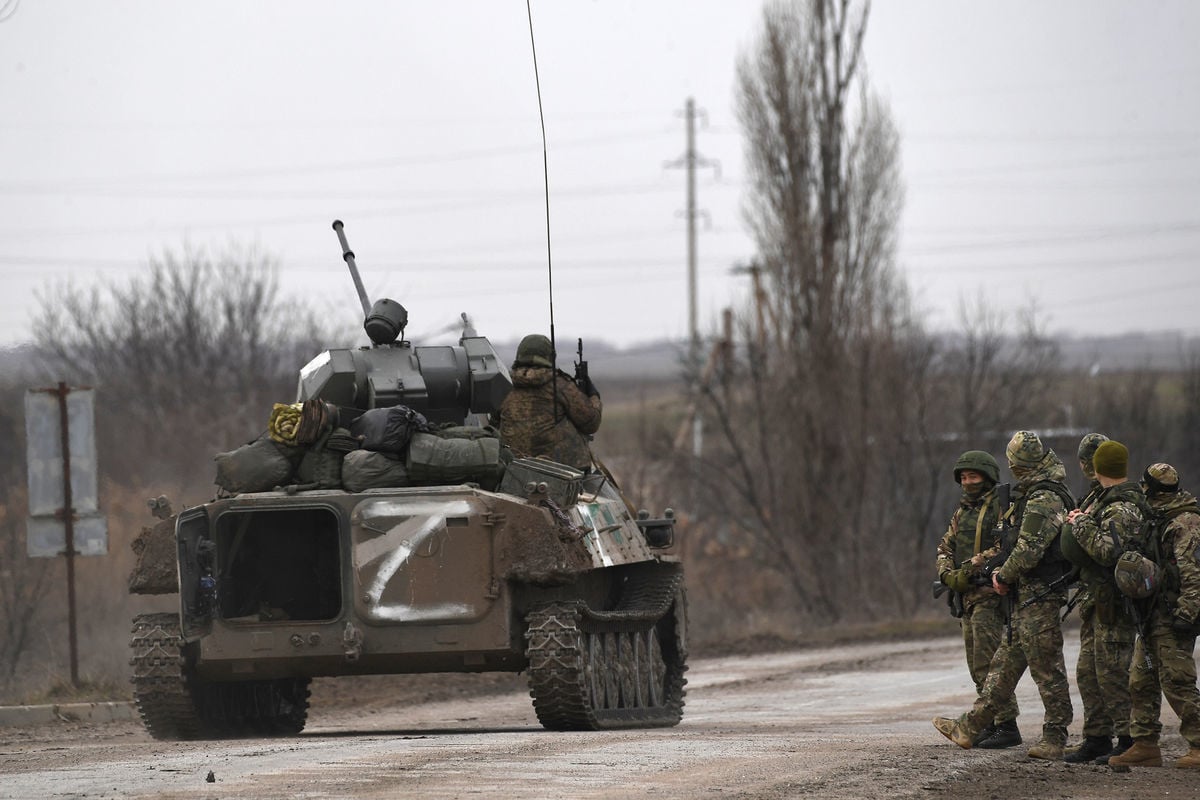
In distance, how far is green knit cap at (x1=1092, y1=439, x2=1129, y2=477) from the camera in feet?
35.9

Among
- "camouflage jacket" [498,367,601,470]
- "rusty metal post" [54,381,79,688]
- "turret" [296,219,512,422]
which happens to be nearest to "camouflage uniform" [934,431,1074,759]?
"camouflage jacket" [498,367,601,470]

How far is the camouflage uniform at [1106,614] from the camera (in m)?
10.7

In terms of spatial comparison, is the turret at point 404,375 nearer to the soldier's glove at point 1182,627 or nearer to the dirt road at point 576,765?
the dirt road at point 576,765

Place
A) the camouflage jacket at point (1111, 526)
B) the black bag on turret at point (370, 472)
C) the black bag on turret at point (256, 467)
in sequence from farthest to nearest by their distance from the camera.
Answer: the black bag on turret at point (256, 467)
the black bag on turret at point (370, 472)
the camouflage jacket at point (1111, 526)

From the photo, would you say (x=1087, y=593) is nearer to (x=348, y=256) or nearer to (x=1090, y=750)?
(x=1090, y=750)

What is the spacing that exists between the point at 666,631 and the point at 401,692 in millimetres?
4533

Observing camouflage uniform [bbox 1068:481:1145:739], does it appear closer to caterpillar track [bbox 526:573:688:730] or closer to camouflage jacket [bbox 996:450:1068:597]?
camouflage jacket [bbox 996:450:1068:597]

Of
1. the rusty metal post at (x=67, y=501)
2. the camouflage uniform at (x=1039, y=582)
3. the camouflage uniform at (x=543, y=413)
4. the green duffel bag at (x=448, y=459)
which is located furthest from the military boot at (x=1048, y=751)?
the rusty metal post at (x=67, y=501)

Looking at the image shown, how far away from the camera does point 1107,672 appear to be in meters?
11.1

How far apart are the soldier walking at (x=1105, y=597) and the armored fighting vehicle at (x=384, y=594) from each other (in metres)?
3.25

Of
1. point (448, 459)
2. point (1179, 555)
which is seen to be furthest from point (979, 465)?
point (448, 459)

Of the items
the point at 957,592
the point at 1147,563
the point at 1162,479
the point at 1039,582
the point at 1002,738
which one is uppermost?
the point at 1162,479

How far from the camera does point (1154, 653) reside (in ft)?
35.5

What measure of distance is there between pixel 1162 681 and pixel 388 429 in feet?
16.7
